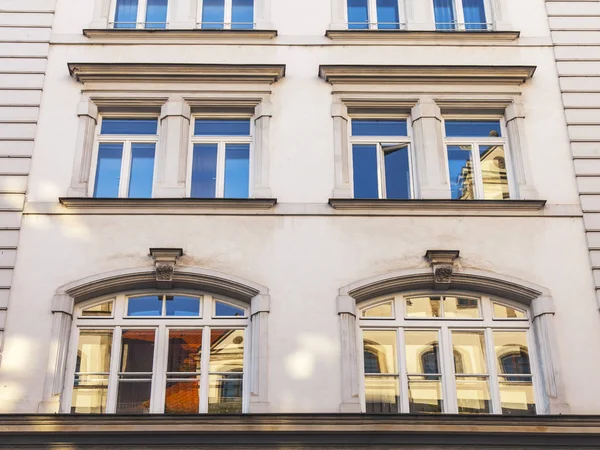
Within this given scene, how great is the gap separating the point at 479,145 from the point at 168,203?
5.30m

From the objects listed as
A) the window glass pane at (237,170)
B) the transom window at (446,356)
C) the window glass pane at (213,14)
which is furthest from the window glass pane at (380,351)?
the window glass pane at (213,14)

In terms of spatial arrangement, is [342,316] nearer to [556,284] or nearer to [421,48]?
[556,284]

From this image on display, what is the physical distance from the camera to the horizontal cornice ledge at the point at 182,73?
1365 centimetres

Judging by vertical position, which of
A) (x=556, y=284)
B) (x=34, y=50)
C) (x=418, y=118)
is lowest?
(x=556, y=284)

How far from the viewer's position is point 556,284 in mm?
12055

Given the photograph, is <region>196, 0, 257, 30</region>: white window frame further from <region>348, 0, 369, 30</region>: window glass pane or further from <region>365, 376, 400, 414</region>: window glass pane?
<region>365, 376, 400, 414</region>: window glass pane

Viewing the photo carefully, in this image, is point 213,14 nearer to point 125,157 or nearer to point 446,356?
Answer: point 125,157

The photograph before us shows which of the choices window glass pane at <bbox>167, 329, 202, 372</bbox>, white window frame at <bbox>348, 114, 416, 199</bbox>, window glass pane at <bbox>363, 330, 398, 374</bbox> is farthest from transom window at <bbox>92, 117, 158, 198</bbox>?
window glass pane at <bbox>363, 330, 398, 374</bbox>

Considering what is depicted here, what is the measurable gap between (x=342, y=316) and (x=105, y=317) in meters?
3.57

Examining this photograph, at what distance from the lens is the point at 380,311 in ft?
40.0

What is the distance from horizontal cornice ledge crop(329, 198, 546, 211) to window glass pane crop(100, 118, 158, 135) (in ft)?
11.5

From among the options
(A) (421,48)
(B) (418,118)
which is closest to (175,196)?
(B) (418,118)

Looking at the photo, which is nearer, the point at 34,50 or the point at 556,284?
the point at 556,284

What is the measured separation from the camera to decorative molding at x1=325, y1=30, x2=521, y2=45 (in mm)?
14234
